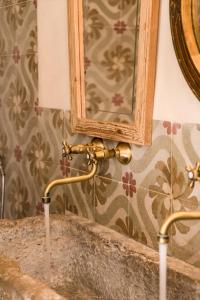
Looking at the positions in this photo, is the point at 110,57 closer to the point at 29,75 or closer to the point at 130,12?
the point at 130,12

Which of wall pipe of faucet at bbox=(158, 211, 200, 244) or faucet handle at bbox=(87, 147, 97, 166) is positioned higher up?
faucet handle at bbox=(87, 147, 97, 166)

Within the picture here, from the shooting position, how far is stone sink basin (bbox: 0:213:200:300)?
3.33 ft

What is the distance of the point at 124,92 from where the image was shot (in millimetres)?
1255

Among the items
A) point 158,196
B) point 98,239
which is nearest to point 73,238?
point 98,239

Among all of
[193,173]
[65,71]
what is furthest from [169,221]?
[65,71]

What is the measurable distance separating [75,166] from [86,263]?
0.33 meters

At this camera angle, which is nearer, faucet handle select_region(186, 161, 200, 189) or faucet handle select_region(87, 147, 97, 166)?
faucet handle select_region(186, 161, 200, 189)

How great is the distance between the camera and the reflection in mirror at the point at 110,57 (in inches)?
47.8

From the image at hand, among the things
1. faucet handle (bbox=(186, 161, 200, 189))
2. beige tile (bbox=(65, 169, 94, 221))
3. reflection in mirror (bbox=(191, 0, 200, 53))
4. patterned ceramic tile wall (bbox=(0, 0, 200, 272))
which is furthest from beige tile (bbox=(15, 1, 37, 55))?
faucet handle (bbox=(186, 161, 200, 189))

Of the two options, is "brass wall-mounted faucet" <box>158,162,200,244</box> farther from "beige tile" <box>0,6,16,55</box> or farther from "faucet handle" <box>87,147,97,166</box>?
"beige tile" <box>0,6,16,55</box>

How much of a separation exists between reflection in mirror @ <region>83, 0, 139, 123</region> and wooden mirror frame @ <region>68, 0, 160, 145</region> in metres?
0.02

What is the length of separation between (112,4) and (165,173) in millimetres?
475

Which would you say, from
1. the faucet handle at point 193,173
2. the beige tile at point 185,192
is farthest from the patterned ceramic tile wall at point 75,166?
the faucet handle at point 193,173

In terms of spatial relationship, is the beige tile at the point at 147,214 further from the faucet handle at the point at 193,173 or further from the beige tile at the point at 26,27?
the beige tile at the point at 26,27
